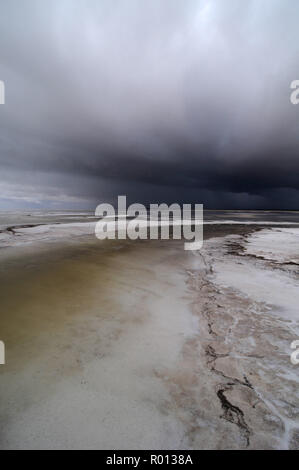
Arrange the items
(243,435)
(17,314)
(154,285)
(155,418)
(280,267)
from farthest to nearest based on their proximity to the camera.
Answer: (280,267) → (154,285) → (17,314) → (155,418) → (243,435)

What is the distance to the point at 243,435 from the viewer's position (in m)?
2.00

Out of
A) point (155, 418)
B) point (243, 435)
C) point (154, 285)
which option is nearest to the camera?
point (243, 435)

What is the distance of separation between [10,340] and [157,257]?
676cm

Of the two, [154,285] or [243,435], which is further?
[154,285]

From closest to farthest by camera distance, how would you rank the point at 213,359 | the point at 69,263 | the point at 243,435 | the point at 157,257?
the point at 243,435 → the point at 213,359 → the point at 69,263 → the point at 157,257

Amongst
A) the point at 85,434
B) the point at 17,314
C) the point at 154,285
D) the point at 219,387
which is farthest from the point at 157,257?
the point at 85,434

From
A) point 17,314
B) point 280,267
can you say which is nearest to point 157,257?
point 280,267
